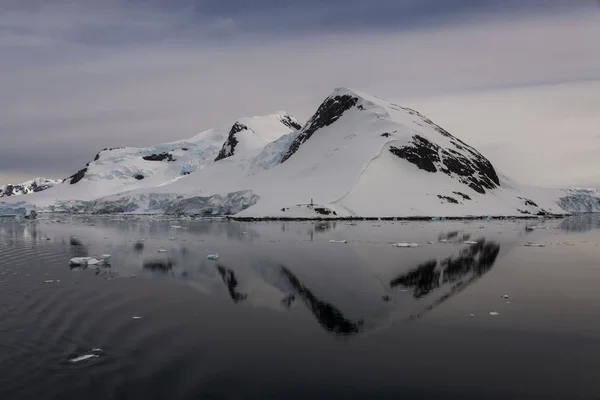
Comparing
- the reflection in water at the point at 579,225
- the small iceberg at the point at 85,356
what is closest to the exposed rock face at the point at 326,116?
the reflection in water at the point at 579,225

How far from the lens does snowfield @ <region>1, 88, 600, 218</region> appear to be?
79250 mm

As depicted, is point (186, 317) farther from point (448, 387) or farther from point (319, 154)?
point (319, 154)

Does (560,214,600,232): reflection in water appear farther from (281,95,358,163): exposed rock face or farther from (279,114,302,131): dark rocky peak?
(279,114,302,131): dark rocky peak

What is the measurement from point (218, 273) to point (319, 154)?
79.6 meters

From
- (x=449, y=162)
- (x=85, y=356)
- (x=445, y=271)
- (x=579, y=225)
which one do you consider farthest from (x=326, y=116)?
(x=85, y=356)

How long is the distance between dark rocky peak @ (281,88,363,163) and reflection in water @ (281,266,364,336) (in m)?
94.7

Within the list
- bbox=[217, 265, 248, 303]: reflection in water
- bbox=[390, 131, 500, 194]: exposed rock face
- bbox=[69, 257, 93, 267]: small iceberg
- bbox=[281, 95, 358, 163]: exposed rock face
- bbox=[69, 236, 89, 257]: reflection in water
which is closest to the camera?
bbox=[217, 265, 248, 303]: reflection in water

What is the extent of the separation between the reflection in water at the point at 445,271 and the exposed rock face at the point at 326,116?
8504 centimetres

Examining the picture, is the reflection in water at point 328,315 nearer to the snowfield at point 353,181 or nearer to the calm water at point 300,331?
the calm water at point 300,331

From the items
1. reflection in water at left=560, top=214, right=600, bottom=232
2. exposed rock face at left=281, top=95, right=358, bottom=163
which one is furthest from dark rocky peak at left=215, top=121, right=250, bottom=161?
reflection in water at left=560, top=214, right=600, bottom=232

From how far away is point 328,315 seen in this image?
45.6 feet

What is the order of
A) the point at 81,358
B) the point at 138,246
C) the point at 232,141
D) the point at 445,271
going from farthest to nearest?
the point at 232,141 < the point at 138,246 < the point at 445,271 < the point at 81,358

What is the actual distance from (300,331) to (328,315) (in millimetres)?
1788

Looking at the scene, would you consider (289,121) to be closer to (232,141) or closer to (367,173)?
(232,141)
